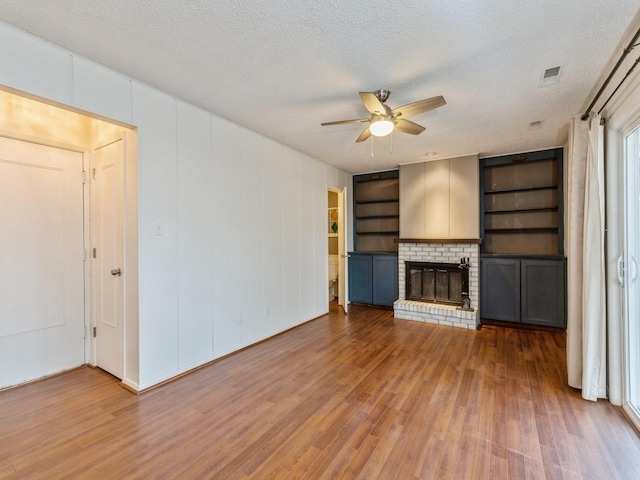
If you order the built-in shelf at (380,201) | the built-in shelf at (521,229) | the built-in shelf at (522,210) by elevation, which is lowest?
the built-in shelf at (521,229)

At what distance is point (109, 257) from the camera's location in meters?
2.88

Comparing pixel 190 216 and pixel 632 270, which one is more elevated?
pixel 190 216

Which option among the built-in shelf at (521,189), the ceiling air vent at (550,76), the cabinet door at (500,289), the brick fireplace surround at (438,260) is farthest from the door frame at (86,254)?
the built-in shelf at (521,189)

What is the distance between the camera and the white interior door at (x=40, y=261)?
8.59ft

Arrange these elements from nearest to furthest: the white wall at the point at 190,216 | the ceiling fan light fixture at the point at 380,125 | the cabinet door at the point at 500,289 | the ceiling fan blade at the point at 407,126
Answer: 1. the white wall at the point at 190,216
2. the ceiling fan light fixture at the point at 380,125
3. the ceiling fan blade at the point at 407,126
4. the cabinet door at the point at 500,289

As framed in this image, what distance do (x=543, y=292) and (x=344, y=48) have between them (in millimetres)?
4341

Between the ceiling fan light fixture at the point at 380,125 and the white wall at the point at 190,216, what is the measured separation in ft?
5.50

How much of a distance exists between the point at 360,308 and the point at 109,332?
13.0ft

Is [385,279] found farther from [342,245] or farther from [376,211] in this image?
[376,211]

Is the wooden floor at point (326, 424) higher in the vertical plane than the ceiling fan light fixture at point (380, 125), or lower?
lower

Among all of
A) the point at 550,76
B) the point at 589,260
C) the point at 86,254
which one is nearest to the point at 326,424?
the point at 589,260

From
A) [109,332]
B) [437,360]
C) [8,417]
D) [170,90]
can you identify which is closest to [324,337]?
[437,360]

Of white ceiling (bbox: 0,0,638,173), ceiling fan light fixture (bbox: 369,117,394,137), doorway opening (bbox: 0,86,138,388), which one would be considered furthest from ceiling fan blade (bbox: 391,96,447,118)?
doorway opening (bbox: 0,86,138,388)

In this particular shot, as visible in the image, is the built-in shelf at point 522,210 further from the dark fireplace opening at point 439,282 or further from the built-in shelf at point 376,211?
the built-in shelf at point 376,211
